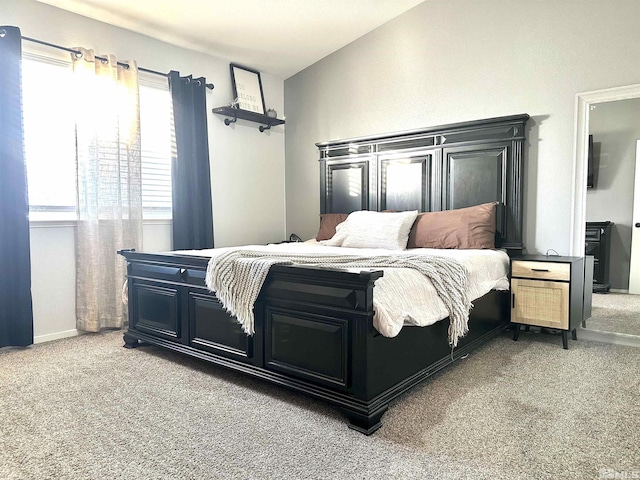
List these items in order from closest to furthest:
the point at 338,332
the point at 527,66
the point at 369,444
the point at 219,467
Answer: the point at 219,467, the point at 369,444, the point at 338,332, the point at 527,66

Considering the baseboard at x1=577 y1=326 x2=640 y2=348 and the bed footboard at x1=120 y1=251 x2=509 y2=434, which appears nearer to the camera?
the bed footboard at x1=120 y1=251 x2=509 y2=434

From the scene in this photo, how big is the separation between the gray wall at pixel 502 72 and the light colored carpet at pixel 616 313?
46cm

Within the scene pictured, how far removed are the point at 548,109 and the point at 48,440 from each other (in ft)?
12.5

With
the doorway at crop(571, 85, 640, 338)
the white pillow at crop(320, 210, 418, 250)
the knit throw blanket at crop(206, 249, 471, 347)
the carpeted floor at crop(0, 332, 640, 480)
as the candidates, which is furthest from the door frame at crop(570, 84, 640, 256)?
the knit throw blanket at crop(206, 249, 471, 347)

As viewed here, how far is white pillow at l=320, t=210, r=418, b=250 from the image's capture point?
3696 mm

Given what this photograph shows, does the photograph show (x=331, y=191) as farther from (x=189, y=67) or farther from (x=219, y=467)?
(x=219, y=467)

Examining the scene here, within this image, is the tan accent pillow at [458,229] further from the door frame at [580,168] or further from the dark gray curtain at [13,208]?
the dark gray curtain at [13,208]

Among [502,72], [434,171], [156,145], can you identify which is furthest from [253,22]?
[502,72]

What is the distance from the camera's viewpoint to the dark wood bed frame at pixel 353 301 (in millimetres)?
2033

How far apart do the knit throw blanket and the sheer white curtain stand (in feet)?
5.06

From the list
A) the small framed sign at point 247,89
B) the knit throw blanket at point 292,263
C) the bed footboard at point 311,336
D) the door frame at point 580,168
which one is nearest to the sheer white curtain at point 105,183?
the bed footboard at point 311,336

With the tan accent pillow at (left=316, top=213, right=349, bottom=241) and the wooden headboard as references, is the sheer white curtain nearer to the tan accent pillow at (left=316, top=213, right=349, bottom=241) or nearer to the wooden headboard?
the tan accent pillow at (left=316, top=213, right=349, bottom=241)

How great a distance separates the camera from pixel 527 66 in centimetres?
364

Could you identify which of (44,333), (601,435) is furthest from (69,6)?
(601,435)
